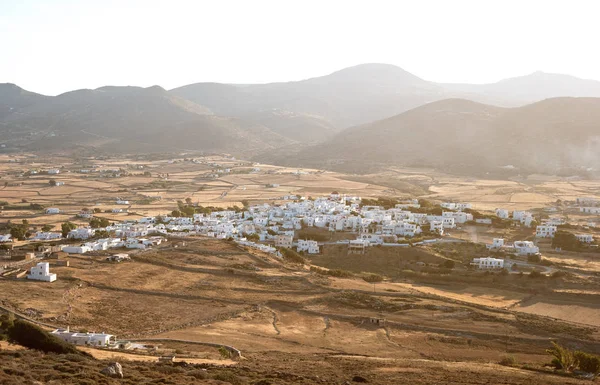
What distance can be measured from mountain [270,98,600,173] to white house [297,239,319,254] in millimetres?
72248

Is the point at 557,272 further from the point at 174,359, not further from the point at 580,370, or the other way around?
the point at 174,359

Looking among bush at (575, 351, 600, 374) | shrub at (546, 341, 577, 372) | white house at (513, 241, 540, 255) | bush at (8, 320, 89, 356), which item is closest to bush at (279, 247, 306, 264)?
white house at (513, 241, 540, 255)

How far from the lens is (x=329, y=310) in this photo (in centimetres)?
3162

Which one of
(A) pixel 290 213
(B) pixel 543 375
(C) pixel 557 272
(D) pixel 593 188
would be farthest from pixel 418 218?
(D) pixel 593 188

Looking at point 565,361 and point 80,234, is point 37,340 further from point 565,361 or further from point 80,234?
point 80,234

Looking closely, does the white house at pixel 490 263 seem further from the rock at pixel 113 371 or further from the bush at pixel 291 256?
the rock at pixel 113 371

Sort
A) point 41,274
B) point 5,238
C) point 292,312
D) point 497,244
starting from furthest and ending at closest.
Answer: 1. point 5,238
2. point 497,244
3. point 41,274
4. point 292,312

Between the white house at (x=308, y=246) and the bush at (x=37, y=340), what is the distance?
30.1m

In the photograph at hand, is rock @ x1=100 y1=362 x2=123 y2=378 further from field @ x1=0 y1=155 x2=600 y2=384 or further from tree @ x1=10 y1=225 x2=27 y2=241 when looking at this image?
tree @ x1=10 y1=225 x2=27 y2=241

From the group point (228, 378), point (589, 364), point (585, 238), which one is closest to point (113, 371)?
point (228, 378)

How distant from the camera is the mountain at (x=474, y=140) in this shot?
387ft

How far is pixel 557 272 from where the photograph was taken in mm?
38906

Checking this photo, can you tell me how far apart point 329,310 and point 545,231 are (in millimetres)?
28976

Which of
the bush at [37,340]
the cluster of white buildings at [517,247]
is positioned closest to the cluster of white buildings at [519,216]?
the cluster of white buildings at [517,247]
